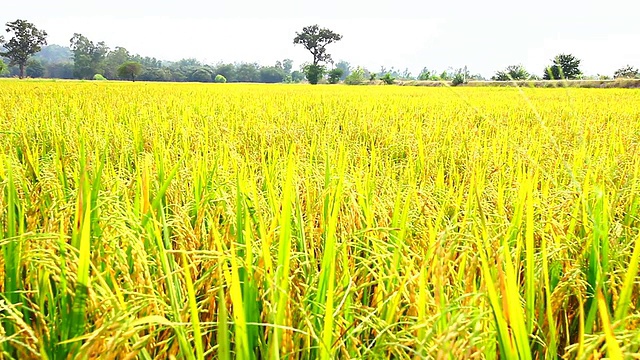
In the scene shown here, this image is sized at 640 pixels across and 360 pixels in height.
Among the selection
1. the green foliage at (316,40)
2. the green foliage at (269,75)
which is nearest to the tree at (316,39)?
the green foliage at (316,40)

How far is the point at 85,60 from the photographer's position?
70375 millimetres

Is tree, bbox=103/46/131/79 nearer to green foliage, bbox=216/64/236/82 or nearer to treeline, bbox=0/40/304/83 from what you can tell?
treeline, bbox=0/40/304/83

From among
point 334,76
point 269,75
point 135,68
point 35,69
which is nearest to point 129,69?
point 135,68

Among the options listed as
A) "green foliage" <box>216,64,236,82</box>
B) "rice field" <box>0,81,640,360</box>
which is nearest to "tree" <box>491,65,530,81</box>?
"rice field" <box>0,81,640,360</box>

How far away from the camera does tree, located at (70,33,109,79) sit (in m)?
69.1

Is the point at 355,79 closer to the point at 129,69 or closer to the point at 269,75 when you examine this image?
the point at 129,69

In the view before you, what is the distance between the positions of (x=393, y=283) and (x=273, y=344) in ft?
1.15

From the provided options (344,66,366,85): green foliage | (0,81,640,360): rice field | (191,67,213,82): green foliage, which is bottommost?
(0,81,640,360): rice field

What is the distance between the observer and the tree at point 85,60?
227 ft

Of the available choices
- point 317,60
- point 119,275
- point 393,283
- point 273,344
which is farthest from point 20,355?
point 317,60

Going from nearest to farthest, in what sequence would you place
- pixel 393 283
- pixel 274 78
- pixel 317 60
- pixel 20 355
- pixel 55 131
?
pixel 20 355 < pixel 393 283 < pixel 55 131 < pixel 317 60 < pixel 274 78

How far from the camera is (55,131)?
2758mm

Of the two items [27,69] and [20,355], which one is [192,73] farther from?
[20,355]

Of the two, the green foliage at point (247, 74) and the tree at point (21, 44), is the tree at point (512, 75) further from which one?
the green foliage at point (247, 74)
